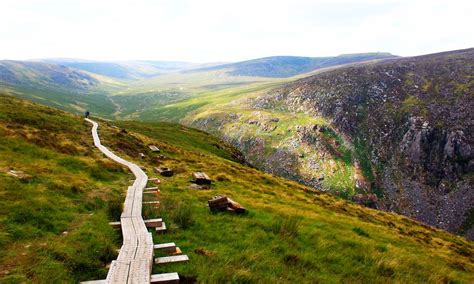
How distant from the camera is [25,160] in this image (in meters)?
29.4

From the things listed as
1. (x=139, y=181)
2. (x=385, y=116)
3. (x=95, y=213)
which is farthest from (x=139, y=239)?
(x=385, y=116)

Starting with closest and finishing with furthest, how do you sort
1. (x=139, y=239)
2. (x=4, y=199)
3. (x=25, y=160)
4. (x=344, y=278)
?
(x=139, y=239) → (x=344, y=278) → (x=4, y=199) → (x=25, y=160)

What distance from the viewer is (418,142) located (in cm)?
15288

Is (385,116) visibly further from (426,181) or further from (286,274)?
(286,274)

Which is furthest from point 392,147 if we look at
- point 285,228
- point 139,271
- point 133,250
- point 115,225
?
point 139,271

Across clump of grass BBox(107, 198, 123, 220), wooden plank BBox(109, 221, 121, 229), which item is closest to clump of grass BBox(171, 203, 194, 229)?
clump of grass BBox(107, 198, 123, 220)

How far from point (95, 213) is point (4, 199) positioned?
4828 mm

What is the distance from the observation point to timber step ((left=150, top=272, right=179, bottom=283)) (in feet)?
39.2

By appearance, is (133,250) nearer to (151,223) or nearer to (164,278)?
(164,278)

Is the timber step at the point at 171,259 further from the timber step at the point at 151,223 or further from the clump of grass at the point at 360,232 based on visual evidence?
the clump of grass at the point at 360,232

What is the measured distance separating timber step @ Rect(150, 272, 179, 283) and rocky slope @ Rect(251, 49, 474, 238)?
125952 millimetres

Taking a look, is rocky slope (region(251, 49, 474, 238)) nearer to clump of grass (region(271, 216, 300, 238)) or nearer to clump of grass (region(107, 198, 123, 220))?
clump of grass (region(271, 216, 300, 238))

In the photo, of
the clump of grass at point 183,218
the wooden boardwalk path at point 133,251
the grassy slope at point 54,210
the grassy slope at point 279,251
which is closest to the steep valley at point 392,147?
the grassy slope at point 279,251

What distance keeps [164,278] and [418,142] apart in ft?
541
